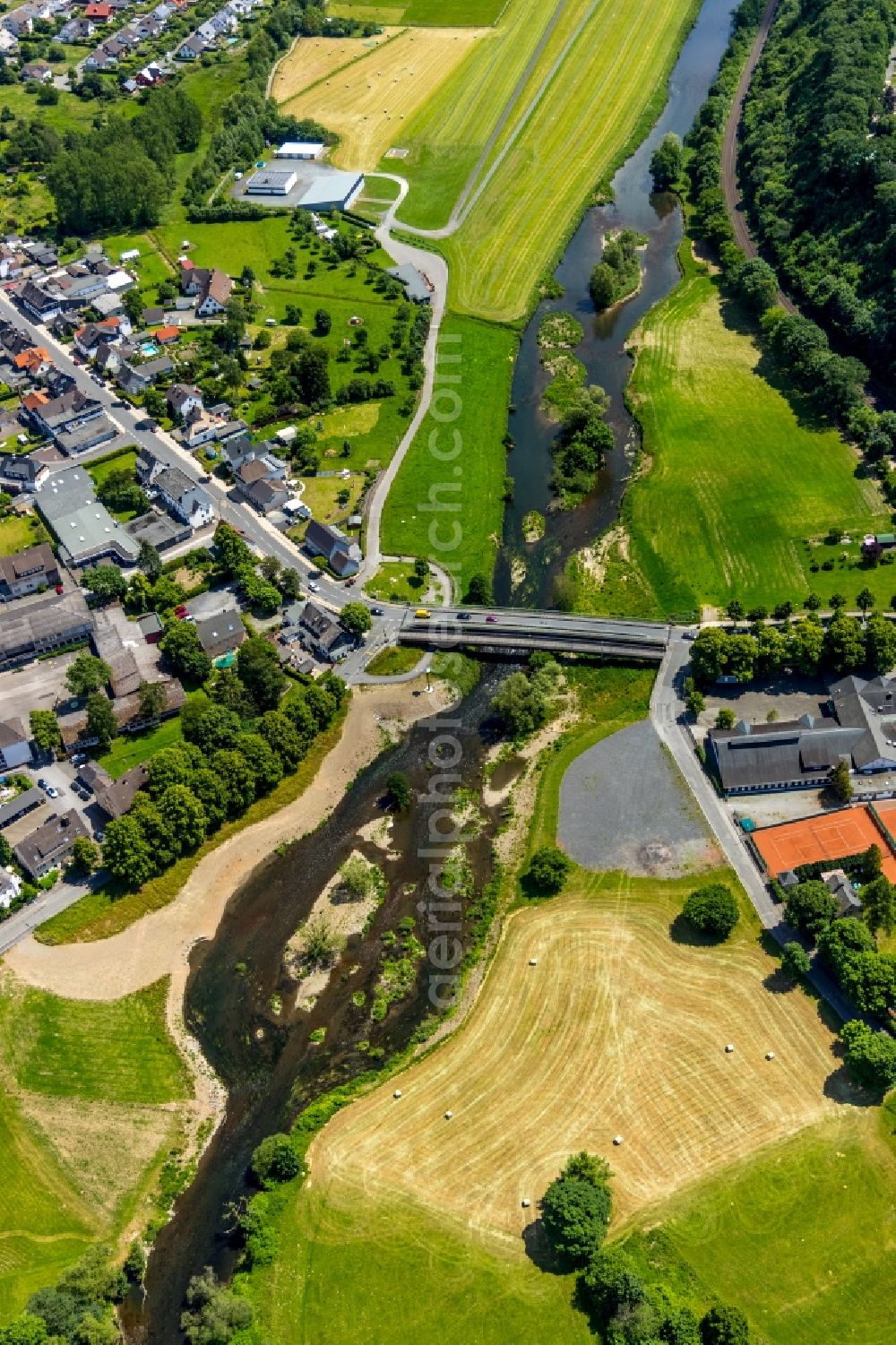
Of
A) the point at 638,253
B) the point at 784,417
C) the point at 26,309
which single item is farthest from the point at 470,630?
the point at 26,309

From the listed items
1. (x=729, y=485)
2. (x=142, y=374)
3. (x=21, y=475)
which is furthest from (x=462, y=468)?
(x=21, y=475)

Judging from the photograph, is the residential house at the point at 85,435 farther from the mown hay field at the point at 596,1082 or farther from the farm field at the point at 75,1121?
the mown hay field at the point at 596,1082

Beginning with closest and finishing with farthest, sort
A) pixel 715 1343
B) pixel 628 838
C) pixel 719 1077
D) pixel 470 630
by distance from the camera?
pixel 715 1343 < pixel 719 1077 < pixel 628 838 < pixel 470 630

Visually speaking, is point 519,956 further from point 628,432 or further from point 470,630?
point 628,432

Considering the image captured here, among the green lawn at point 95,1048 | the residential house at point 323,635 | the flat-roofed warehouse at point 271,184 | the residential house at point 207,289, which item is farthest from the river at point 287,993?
the flat-roofed warehouse at point 271,184

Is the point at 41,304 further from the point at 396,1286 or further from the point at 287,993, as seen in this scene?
the point at 396,1286
